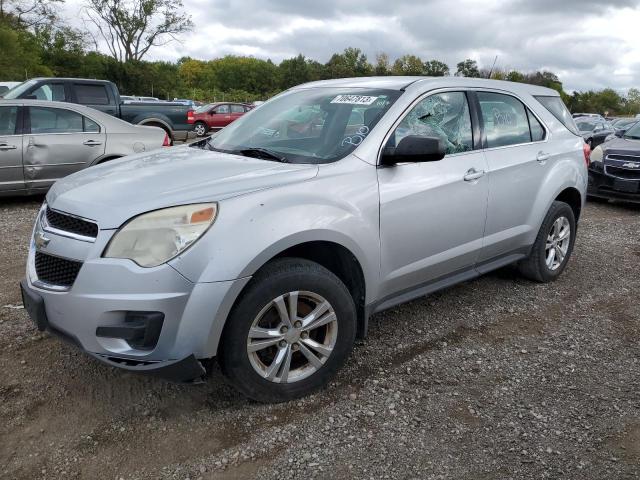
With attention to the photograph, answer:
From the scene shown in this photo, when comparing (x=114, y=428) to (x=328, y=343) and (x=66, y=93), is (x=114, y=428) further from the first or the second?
(x=66, y=93)

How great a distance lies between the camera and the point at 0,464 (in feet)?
7.93

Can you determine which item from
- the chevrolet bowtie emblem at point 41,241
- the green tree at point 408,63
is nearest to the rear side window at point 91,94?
the chevrolet bowtie emblem at point 41,241

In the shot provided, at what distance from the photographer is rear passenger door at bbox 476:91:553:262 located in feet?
12.8

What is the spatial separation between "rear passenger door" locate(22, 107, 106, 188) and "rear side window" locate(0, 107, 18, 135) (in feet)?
0.49

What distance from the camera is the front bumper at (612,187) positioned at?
8.35 meters

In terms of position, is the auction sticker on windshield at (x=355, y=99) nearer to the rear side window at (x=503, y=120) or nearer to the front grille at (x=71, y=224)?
the rear side window at (x=503, y=120)

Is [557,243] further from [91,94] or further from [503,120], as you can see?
[91,94]

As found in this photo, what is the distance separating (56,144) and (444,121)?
5723 mm

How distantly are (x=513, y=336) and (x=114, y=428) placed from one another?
8.58 ft

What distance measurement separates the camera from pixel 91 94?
11.0 meters

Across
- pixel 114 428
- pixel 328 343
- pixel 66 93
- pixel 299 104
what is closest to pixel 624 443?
pixel 328 343

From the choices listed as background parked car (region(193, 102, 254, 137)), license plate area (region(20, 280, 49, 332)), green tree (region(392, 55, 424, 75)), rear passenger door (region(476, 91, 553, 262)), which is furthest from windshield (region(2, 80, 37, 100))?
green tree (region(392, 55, 424, 75))

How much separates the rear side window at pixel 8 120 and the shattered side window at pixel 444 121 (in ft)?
19.5

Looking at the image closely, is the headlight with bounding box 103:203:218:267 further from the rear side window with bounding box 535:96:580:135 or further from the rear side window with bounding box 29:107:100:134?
the rear side window with bounding box 29:107:100:134
